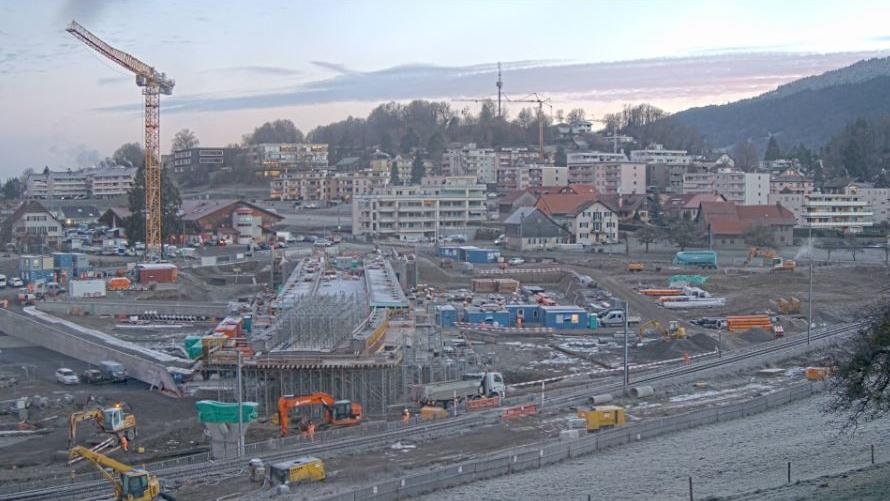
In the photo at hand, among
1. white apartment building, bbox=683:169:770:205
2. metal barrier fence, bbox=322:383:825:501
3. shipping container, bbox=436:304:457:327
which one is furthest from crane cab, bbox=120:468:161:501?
white apartment building, bbox=683:169:770:205

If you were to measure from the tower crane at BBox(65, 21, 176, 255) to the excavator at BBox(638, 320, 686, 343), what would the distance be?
11373mm

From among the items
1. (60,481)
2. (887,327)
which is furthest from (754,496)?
(60,481)

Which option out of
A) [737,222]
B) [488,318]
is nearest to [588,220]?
[737,222]

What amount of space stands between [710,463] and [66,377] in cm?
642

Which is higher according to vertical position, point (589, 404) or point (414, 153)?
point (414, 153)

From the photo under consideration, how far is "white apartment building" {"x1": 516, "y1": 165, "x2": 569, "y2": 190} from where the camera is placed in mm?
35009

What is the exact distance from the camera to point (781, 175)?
99.7ft

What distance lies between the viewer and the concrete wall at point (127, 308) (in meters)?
15.9

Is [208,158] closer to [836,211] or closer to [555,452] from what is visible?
[836,211]

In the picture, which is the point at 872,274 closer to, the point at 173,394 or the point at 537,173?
the point at 173,394

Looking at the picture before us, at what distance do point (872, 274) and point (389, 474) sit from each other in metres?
14.3

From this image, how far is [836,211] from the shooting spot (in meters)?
27.9

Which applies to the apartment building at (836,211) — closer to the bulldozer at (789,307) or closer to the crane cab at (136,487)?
the bulldozer at (789,307)

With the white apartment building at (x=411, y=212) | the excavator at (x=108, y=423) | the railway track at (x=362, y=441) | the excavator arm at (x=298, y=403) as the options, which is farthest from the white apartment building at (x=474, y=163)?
the excavator at (x=108, y=423)
